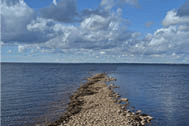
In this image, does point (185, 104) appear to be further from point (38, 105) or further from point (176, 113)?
point (38, 105)

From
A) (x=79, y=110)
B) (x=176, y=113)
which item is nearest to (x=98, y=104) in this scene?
(x=79, y=110)

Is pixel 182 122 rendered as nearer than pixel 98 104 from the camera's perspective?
Yes

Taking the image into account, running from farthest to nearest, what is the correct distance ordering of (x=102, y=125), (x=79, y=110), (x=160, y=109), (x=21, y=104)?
(x=21, y=104)
(x=160, y=109)
(x=79, y=110)
(x=102, y=125)

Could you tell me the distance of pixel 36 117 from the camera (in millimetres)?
27453

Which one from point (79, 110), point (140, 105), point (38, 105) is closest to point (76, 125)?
point (79, 110)

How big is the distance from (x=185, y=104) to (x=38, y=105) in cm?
3144

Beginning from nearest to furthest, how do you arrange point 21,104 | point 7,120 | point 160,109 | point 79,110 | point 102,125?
1. point 102,125
2. point 7,120
3. point 79,110
4. point 160,109
5. point 21,104

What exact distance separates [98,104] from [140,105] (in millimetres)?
9027

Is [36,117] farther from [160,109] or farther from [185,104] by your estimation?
[185,104]

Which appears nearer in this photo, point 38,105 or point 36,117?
point 36,117

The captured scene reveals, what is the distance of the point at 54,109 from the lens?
1254 inches

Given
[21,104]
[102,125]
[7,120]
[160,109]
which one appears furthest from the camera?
[21,104]

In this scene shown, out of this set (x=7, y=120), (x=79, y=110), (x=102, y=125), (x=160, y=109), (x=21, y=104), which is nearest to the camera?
(x=102, y=125)

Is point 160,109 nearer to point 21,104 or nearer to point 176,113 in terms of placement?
point 176,113
